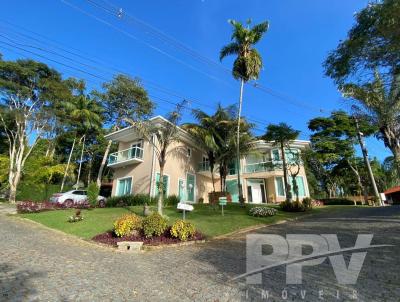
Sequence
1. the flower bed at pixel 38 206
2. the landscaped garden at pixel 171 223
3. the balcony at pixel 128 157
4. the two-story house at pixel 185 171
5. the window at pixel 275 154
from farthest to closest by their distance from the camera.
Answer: the window at pixel 275 154
the balcony at pixel 128 157
the two-story house at pixel 185 171
the flower bed at pixel 38 206
the landscaped garden at pixel 171 223

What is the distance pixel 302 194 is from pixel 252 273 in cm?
2464

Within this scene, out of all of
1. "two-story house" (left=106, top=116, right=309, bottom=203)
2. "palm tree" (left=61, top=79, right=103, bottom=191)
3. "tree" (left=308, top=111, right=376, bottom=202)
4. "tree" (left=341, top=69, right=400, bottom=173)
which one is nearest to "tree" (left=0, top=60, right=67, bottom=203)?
"palm tree" (left=61, top=79, right=103, bottom=191)

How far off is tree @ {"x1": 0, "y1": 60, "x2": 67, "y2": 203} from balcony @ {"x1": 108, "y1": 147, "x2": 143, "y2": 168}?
9.00 m

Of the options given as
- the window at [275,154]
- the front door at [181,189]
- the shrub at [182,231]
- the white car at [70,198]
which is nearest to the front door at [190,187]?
the front door at [181,189]

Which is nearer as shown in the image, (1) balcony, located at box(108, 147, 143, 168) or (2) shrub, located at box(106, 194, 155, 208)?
(2) shrub, located at box(106, 194, 155, 208)

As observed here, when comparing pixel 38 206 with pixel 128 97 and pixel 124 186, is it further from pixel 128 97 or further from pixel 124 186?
pixel 128 97

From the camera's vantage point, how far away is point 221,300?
479cm

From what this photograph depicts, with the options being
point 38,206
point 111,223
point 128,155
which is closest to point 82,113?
point 128,155

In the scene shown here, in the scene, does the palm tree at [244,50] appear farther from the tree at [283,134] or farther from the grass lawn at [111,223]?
the grass lawn at [111,223]

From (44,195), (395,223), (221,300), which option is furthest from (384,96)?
(44,195)

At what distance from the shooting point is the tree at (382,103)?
10.0 meters

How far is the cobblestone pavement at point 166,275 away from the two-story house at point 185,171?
12430 millimetres

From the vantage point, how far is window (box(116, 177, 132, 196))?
79.3 ft

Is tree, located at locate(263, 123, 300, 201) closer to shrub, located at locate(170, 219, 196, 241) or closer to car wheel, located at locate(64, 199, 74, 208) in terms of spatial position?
shrub, located at locate(170, 219, 196, 241)
